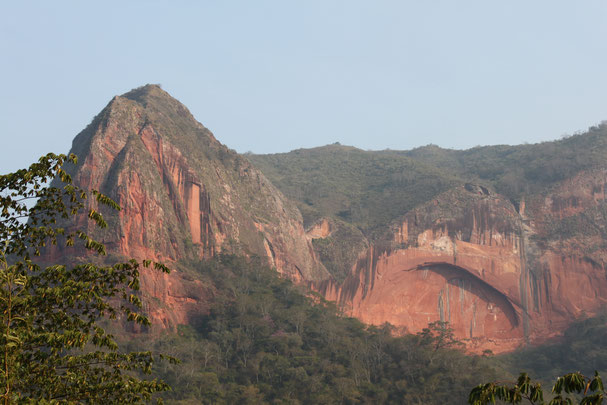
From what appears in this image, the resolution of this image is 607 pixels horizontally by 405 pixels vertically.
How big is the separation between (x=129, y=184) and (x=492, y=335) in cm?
2985

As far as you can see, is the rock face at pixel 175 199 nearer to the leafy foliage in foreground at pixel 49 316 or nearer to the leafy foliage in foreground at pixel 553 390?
the leafy foliage in foreground at pixel 49 316

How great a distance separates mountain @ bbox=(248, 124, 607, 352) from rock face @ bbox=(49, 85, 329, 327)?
3996 millimetres

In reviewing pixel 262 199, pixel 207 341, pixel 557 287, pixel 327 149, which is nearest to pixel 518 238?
pixel 557 287

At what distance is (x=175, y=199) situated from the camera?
3841 centimetres

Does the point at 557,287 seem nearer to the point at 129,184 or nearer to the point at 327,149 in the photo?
the point at 129,184

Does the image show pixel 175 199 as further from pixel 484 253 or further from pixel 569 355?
pixel 569 355

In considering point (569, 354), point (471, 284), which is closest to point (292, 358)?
point (569, 354)

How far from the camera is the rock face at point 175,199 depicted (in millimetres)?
33969

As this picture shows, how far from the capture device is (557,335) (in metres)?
47.6

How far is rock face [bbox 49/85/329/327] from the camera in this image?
3397 cm

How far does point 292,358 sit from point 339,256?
18.5 meters

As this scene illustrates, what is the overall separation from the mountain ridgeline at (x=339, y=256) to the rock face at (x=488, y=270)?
11cm

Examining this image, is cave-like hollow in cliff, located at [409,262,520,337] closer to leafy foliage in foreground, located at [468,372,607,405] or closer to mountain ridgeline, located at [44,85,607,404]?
mountain ridgeline, located at [44,85,607,404]

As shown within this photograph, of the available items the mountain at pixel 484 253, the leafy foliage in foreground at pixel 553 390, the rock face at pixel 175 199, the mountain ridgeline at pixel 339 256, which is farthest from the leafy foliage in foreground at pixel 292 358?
the leafy foliage in foreground at pixel 553 390
